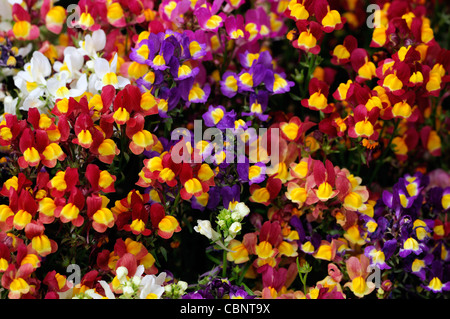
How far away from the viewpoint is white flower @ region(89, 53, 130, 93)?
1.02 m

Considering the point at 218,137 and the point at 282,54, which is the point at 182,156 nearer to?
the point at 218,137

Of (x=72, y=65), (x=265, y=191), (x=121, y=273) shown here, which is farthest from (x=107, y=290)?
(x=72, y=65)

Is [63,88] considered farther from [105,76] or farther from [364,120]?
[364,120]

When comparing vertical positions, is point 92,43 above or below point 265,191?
above

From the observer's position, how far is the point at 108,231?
1013mm

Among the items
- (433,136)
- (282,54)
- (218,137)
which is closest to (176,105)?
(218,137)

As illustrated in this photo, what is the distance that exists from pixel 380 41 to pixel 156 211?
0.53m

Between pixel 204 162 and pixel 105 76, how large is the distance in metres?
0.23

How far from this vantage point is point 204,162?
1010mm

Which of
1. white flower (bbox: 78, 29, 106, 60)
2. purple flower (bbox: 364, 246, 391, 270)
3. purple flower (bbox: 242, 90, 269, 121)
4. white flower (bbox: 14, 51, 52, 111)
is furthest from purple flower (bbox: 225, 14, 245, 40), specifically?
purple flower (bbox: 364, 246, 391, 270)

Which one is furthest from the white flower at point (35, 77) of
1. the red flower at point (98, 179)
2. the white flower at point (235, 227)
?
the white flower at point (235, 227)

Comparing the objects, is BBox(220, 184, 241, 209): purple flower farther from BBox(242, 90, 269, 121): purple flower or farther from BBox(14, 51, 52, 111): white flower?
BBox(14, 51, 52, 111): white flower
